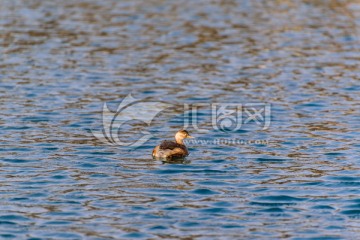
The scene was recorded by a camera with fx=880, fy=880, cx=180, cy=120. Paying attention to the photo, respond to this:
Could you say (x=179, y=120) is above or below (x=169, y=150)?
above

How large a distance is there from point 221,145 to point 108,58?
11547 mm

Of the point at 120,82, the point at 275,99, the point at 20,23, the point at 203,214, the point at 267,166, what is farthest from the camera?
the point at 20,23

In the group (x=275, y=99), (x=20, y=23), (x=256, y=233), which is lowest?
(x=256, y=233)

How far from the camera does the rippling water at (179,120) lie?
1355 centimetres

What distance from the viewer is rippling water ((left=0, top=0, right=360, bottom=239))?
13555 mm

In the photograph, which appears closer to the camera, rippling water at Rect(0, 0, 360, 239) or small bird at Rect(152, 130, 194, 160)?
rippling water at Rect(0, 0, 360, 239)

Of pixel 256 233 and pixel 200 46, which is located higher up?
pixel 200 46

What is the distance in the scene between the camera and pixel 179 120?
21062 millimetres

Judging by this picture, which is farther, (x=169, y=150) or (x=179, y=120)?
(x=179, y=120)

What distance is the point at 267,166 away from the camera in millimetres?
16797

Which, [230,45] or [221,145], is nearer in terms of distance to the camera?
[221,145]

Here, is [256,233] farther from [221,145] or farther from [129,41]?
[129,41]

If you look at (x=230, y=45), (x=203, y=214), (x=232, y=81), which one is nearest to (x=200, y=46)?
(x=230, y=45)

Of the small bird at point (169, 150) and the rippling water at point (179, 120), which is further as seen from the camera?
the small bird at point (169, 150)
